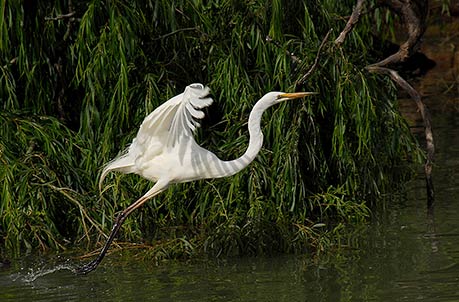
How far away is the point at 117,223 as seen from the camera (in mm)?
6523

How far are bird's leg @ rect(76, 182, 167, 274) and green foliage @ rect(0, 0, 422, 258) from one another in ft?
1.25

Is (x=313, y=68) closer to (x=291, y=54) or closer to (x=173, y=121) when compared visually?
(x=291, y=54)

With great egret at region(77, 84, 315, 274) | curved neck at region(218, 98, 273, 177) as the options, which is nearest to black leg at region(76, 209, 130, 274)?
great egret at region(77, 84, 315, 274)

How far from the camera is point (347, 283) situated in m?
5.79

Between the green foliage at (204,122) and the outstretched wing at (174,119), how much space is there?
590 millimetres

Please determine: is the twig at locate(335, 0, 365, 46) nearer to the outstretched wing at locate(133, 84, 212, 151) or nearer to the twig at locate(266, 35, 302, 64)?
the twig at locate(266, 35, 302, 64)

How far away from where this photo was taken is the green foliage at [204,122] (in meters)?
6.89

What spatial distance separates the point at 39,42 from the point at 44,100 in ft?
1.37

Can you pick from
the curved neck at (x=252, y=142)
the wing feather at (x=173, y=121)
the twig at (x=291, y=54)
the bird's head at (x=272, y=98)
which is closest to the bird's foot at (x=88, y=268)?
the wing feather at (x=173, y=121)

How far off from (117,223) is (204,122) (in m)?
1.36

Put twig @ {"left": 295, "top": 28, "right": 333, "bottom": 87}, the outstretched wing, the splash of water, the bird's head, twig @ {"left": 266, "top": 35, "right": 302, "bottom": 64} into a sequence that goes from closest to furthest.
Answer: the outstretched wing, the bird's head, the splash of water, twig @ {"left": 295, "top": 28, "right": 333, "bottom": 87}, twig @ {"left": 266, "top": 35, "right": 302, "bottom": 64}

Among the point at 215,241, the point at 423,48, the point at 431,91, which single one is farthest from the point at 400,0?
the point at 423,48

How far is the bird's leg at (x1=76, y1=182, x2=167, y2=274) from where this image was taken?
6.27 metres

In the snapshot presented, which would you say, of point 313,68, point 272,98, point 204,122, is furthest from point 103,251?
point 313,68
